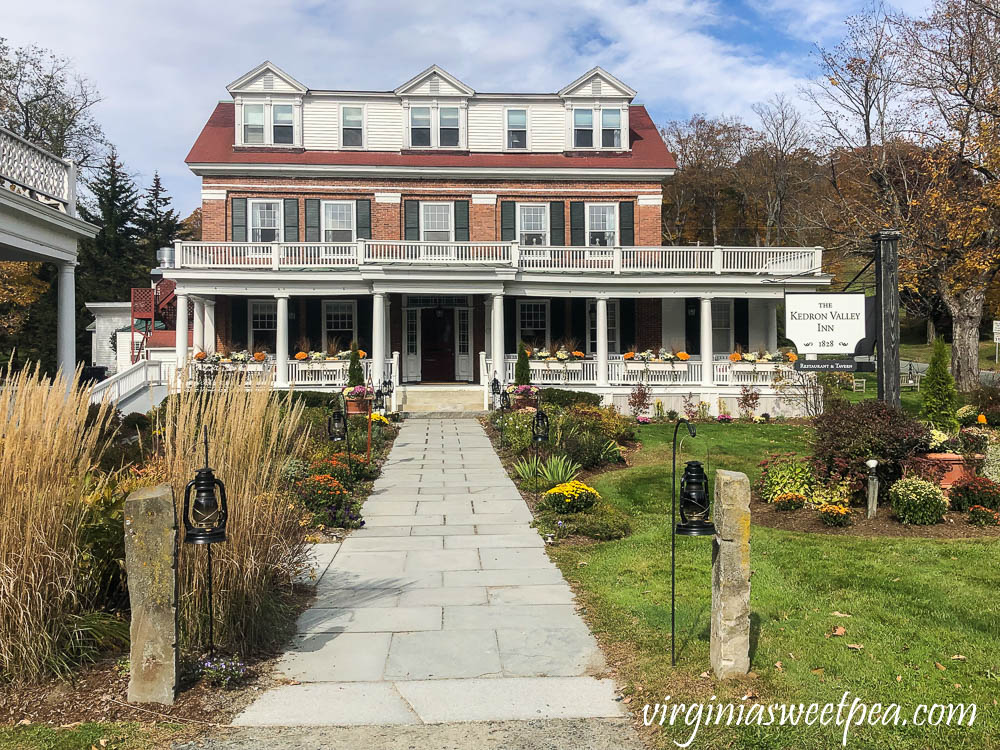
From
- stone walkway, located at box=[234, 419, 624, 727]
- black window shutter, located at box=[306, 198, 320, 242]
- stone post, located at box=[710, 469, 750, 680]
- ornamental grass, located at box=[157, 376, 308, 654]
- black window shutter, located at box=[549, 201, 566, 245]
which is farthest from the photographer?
black window shutter, located at box=[549, 201, 566, 245]

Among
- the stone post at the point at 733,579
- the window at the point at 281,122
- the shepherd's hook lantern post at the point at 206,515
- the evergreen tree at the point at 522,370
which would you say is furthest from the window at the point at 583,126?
the shepherd's hook lantern post at the point at 206,515

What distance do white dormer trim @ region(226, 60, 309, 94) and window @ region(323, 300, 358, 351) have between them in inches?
293

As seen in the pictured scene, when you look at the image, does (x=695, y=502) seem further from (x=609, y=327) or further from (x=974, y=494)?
(x=609, y=327)

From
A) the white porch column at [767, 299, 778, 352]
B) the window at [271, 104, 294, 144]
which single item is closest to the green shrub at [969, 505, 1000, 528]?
the white porch column at [767, 299, 778, 352]

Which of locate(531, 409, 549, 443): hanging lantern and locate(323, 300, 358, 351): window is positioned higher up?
locate(323, 300, 358, 351): window

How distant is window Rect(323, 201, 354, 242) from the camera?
25.4 meters

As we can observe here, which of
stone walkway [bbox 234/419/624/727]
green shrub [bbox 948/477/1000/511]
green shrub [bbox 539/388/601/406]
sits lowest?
stone walkway [bbox 234/419/624/727]

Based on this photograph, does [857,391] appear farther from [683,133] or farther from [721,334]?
[683,133]

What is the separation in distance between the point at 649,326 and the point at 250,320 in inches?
522

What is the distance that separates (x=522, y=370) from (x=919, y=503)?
12.5 m

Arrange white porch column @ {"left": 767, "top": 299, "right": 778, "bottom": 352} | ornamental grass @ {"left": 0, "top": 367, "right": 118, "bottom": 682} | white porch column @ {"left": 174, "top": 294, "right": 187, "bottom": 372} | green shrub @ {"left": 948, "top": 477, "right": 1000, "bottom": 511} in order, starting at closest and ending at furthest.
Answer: ornamental grass @ {"left": 0, "top": 367, "right": 118, "bottom": 682}, green shrub @ {"left": 948, "top": 477, "right": 1000, "bottom": 511}, white porch column @ {"left": 174, "top": 294, "right": 187, "bottom": 372}, white porch column @ {"left": 767, "top": 299, "right": 778, "bottom": 352}

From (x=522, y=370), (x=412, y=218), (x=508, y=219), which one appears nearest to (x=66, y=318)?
(x=522, y=370)

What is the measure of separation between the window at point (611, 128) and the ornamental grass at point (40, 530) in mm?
24415

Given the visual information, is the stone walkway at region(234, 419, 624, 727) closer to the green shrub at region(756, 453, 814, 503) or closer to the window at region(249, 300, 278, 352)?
the green shrub at region(756, 453, 814, 503)
